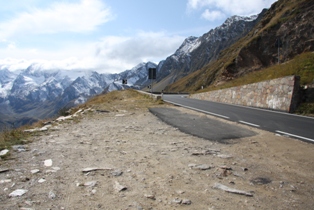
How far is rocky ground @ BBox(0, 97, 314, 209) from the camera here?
364cm

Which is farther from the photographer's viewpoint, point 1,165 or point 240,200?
point 1,165

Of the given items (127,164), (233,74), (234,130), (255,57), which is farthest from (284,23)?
(127,164)

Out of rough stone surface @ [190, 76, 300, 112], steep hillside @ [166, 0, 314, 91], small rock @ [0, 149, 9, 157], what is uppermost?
steep hillside @ [166, 0, 314, 91]

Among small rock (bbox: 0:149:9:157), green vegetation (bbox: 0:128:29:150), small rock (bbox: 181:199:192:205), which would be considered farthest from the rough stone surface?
small rock (bbox: 0:149:9:157)

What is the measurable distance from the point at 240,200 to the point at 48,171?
341 centimetres

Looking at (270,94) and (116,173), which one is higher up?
(270,94)

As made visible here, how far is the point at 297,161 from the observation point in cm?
545

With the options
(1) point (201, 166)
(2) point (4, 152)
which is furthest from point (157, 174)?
(2) point (4, 152)

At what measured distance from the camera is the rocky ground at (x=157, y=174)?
3639 mm

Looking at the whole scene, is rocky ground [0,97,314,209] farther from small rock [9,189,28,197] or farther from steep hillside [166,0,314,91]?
steep hillside [166,0,314,91]

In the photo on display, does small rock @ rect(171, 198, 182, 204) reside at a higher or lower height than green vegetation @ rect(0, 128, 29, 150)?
higher

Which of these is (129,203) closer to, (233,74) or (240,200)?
(240,200)

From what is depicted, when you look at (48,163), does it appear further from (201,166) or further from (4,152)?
(201,166)

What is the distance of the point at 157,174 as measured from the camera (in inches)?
183
